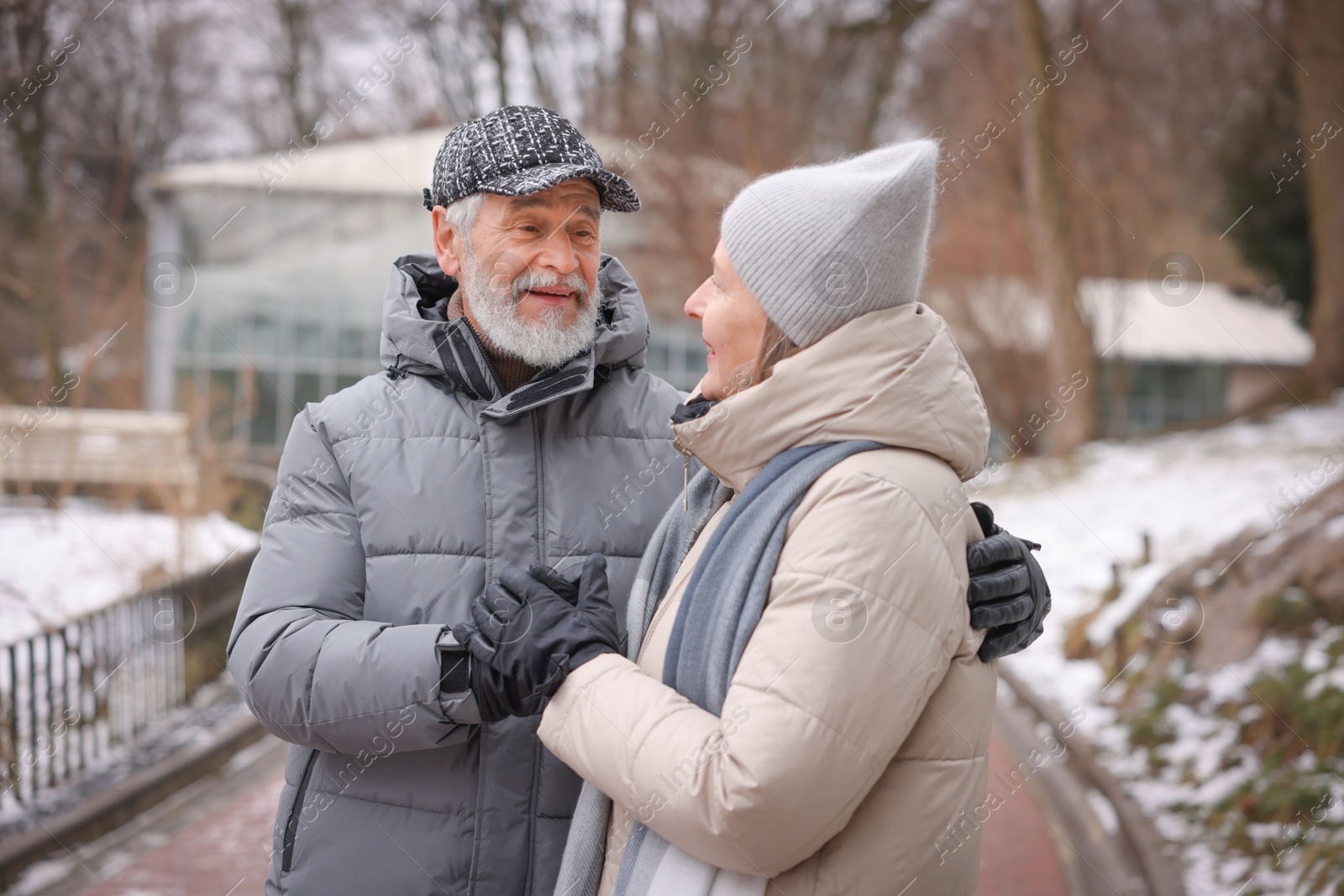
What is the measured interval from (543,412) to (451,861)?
82cm

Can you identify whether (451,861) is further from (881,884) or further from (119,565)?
(119,565)

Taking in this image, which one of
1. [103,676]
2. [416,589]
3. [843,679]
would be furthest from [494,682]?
[103,676]

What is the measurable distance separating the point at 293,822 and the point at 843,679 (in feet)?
3.69

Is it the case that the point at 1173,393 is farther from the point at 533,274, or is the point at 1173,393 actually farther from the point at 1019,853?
the point at 533,274

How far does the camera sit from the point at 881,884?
4.95 ft

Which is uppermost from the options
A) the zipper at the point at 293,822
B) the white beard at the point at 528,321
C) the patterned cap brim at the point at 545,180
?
the patterned cap brim at the point at 545,180

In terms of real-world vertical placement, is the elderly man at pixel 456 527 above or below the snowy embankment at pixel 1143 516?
above

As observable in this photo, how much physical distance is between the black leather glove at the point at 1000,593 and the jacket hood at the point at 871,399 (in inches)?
6.7

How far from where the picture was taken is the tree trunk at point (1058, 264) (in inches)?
592

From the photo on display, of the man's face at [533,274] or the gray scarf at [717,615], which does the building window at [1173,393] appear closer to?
the man's face at [533,274]

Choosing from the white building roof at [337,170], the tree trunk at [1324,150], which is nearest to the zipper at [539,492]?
the tree trunk at [1324,150]

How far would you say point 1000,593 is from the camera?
166 cm

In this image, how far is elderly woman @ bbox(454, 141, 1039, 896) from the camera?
1398 mm

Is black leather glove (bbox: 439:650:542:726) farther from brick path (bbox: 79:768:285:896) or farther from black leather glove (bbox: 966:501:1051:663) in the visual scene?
brick path (bbox: 79:768:285:896)
